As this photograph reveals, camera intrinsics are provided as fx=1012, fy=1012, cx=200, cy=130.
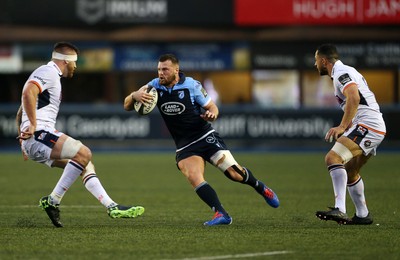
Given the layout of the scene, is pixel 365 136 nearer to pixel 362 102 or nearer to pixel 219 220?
pixel 362 102

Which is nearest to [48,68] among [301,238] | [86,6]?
[301,238]

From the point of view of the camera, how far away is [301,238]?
1034 cm

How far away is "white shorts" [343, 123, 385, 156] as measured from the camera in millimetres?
11734

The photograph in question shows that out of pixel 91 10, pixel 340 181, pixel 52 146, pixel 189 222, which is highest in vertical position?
pixel 91 10

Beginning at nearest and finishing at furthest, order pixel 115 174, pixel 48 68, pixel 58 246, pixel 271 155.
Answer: pixel 58 246, pixel 48 68, pixel 115 174, pixel 271 155

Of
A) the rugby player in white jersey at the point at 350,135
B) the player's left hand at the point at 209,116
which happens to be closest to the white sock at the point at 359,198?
the rugby player in white jersey at the point at 350,135

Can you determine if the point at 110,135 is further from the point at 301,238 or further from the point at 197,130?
the point at 301,238

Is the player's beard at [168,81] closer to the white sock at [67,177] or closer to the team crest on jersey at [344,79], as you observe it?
the white sock at [67,177]

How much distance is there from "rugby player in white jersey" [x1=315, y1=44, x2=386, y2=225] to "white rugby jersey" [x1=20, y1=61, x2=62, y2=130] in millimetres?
3109

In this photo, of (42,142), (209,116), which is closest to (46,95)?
(42,142)

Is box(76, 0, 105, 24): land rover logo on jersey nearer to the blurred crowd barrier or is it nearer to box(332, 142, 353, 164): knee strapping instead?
the blurred crowd barrier

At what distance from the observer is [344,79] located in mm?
11578

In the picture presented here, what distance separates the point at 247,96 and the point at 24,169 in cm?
1088

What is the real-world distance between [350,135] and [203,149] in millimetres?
1741
